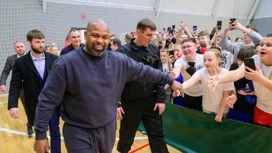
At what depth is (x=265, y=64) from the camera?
2.52m

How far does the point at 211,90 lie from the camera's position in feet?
10.5

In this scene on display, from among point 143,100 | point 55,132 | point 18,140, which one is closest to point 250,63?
point 143,100

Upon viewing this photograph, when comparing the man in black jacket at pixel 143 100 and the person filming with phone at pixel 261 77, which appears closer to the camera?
the person filming with phone at pixel 261 77

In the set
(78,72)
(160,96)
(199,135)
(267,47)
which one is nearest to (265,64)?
(267,47)

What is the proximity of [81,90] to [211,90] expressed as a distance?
184 centimetres

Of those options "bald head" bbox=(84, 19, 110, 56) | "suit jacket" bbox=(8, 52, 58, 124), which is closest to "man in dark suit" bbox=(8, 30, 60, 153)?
"suit jacket" bbox=(8, 52, 58, 124)

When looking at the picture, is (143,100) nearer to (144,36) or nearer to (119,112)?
(119,112)

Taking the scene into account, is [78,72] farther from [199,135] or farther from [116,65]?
[199,135]

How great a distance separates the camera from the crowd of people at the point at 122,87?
1987 millimetres

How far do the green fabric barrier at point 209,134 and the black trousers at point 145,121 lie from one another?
657 millimetres

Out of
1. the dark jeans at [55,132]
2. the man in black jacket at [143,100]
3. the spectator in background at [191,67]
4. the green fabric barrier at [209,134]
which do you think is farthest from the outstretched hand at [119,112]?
the green fabric barrier at [209,134]

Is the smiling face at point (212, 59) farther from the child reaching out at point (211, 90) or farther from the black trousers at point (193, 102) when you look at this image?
the black trousers at point (193, 102)

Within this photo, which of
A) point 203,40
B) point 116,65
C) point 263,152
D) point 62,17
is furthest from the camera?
point 62,17

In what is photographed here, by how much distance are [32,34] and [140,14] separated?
8088mm
